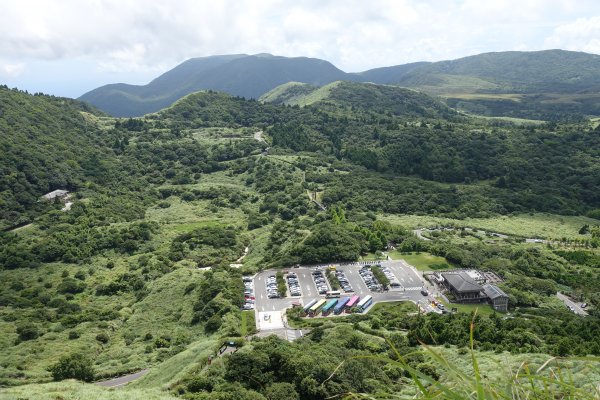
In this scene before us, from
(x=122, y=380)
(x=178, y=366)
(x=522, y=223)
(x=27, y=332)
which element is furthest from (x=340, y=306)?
(x=522, y=223)

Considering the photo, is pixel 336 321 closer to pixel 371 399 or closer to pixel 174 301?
pixel 174 301

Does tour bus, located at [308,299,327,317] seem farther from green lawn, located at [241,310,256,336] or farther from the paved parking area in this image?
green lawn, located at [241,310,256,336]

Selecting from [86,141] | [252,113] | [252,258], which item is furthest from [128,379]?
[252,113]

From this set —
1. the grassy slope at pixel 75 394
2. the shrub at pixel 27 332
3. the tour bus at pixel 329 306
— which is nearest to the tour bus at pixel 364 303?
the tour bus at pixel 329 306

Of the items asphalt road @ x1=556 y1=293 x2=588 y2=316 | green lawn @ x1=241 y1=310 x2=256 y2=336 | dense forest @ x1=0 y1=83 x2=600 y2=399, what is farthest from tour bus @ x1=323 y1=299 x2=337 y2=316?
asphalt road @ x1=556 y1=293 x2=588 y2=316

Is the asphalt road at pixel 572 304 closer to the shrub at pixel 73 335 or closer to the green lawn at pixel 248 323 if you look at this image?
the green lawn at pixel 248 323

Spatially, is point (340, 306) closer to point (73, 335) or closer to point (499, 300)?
point (499, 300)
